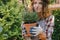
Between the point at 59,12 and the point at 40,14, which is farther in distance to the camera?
the point at 59,12

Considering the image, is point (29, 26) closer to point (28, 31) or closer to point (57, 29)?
point (28, 31)

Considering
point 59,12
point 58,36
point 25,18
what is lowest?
point 58,36

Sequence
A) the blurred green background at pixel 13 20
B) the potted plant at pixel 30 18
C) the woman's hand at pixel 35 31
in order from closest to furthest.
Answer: the woman's hand at pixel 35 31, the potted plant at pixel 30 18, the blurred green background at pixel 13 20

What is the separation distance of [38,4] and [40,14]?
13 centimetres

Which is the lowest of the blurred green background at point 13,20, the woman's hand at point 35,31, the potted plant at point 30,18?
the blurred green background at point 13,20

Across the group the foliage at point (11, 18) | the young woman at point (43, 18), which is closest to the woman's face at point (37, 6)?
the young woman at point (43, 18)

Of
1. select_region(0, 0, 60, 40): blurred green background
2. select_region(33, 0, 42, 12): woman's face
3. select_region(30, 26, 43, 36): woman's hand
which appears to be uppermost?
select_region(33, 0, 42, 12): woman's face

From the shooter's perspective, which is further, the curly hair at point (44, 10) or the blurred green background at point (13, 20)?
the blurred green background at point (13, 20)

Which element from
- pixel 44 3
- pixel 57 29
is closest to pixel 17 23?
pixel 57 29

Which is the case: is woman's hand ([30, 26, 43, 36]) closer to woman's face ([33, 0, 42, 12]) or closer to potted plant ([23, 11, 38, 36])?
potted plant ([23, 11, 38, 36])

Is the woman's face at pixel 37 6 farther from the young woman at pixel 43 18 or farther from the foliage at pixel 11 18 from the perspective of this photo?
the foliage at pixel 11 18

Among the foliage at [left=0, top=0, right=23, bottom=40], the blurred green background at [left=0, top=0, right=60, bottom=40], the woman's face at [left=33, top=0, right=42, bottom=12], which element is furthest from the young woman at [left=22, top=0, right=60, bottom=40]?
the foliage at [left=0, top=0, right=23, bottom=40]

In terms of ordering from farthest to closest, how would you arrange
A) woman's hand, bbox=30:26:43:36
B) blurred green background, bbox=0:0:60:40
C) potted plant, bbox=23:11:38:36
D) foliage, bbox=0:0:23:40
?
foliage, bbox=0:0:23:40
blurred green background, bbox=0:0:60:40
potted plant, bbox=23:11:38:36
woman's hand, bbox=30:26:43:36

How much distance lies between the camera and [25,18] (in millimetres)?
3475
